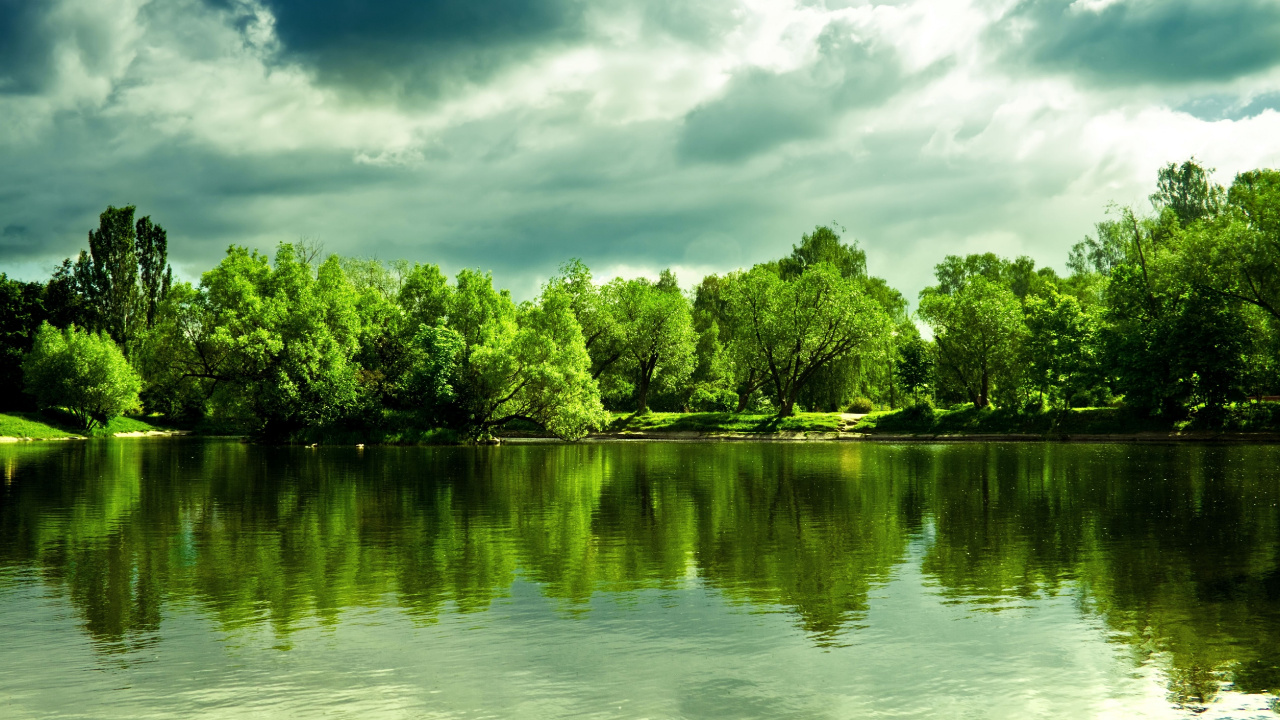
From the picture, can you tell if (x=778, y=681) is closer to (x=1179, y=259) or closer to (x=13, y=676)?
(x=13, y=676)

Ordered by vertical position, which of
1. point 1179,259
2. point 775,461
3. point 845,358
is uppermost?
point 1179,259

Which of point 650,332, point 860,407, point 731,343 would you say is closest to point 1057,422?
point 860,407

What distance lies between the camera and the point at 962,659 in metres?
9.23

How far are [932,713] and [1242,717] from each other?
2585 mm

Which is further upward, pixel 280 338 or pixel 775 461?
pixel 280 338

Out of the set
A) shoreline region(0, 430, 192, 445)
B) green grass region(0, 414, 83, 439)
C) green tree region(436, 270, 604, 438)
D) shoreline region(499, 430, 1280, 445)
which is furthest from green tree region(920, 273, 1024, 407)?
green grass region(0, 414, 83, 439)

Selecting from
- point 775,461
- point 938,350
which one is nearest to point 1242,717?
point 775,461

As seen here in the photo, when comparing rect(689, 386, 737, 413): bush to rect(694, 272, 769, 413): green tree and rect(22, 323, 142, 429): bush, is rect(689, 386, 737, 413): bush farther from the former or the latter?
rect(22, 323, 142, 429): bush

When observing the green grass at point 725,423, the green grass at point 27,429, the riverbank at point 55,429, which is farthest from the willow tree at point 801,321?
the green grass at point 27,429

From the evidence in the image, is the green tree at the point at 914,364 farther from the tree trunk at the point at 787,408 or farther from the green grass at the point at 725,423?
the tree trunk at the point at 787,408

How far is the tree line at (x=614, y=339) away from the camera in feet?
204

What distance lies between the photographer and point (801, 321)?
8062 cm

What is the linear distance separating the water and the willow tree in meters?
55.2

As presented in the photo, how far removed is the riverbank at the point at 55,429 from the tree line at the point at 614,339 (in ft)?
7.12
